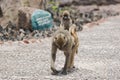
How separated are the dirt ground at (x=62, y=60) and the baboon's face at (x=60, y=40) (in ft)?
1.86

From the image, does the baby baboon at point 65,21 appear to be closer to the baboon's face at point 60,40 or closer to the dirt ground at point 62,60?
the baboon's face at point 60,40

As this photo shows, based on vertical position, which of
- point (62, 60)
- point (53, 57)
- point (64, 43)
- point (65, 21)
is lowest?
point (62, 60)

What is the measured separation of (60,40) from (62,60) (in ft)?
8.43

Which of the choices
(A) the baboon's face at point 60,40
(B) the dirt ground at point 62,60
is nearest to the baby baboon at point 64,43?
(A) the baboon's face at point 60,40

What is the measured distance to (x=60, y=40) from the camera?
848 centimetres

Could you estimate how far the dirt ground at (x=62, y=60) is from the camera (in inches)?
353

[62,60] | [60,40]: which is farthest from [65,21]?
[62,60]

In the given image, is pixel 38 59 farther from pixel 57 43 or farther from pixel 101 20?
pixel 101 20

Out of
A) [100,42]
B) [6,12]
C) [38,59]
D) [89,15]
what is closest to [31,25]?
[6,12]

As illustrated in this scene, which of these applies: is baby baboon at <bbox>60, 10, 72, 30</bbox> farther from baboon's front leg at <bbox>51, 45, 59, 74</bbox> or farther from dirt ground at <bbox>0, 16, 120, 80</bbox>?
dirt ground at <bbox>0, 16, 120, 80</bbox>

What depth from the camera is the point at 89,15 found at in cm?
2442

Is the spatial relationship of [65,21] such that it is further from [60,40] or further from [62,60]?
[62,60]

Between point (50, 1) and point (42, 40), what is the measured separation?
10.3 metres

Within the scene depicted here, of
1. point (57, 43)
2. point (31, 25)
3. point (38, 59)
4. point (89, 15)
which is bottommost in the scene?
point (89, 15)
